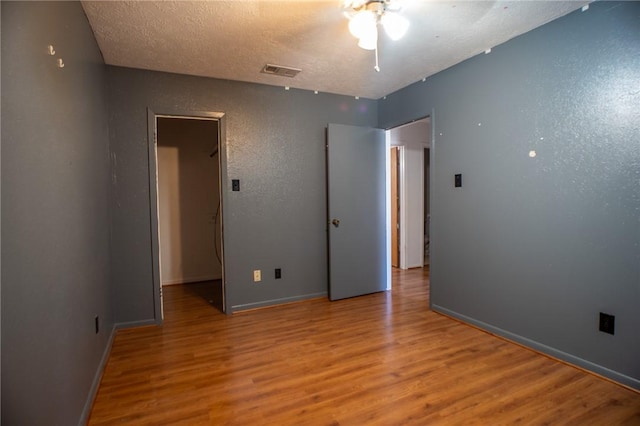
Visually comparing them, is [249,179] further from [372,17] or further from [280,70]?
[372,17]

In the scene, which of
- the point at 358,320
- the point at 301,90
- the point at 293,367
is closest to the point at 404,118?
the point at 301,90

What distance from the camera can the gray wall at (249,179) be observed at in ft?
9.98

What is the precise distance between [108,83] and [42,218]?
2.21m

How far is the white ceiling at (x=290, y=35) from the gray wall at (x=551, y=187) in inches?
11.0

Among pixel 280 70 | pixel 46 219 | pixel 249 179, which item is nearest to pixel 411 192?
pixel 249 179

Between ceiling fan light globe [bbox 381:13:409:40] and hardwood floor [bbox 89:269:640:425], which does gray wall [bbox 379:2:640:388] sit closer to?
hardwood floor [bbox 89:269:640:425]

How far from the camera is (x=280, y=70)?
10.3 ft

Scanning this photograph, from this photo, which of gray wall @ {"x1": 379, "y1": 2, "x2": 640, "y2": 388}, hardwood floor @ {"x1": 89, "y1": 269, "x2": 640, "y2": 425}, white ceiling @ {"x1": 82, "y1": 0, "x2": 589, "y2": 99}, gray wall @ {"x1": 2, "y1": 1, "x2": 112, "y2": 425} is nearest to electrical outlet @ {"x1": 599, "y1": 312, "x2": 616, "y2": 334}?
gray wall @ {"x1": 379, "y1": 2, "x2": 640, "y2": 388}

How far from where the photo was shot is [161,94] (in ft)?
10.3

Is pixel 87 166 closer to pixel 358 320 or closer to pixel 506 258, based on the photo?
pixel 358 320

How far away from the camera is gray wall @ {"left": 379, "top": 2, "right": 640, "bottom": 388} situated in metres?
2.02

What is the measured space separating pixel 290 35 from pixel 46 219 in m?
1.97

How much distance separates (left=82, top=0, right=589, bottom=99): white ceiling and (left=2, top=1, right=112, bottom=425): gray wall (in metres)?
0.39

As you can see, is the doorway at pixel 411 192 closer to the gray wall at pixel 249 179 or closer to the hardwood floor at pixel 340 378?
the gray wall at pixel 249 179
